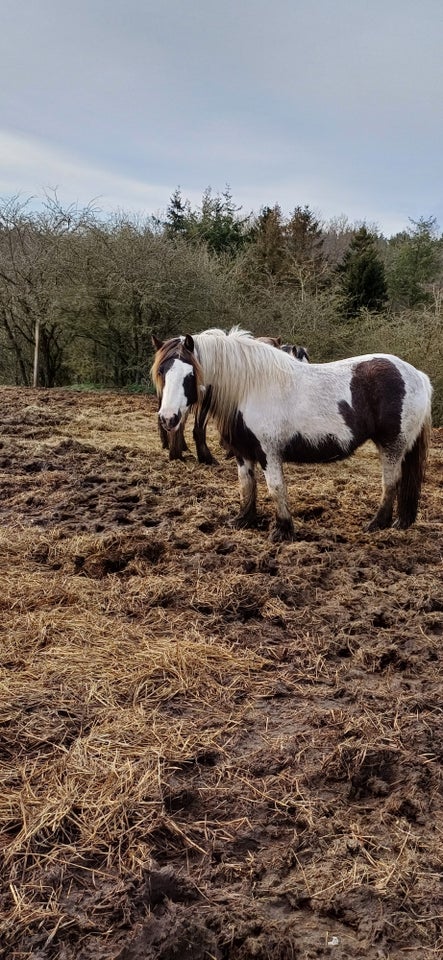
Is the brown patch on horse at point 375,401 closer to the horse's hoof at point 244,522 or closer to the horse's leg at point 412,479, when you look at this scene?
the horse's leg at point 412,479

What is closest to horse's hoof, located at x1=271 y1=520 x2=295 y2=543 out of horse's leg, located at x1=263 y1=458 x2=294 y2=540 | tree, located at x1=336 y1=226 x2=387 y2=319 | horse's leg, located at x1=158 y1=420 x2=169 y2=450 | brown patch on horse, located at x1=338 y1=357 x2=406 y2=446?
horse's leg, located at x1=263 y1=458 x2=294 y2=540

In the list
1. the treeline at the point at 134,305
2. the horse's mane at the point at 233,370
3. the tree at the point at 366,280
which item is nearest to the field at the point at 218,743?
the horse's mane at the point at 233,370

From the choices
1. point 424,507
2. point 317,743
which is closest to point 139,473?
point 424,507

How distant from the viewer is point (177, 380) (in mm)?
3482

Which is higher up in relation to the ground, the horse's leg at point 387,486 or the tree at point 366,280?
the tree at point 366,280

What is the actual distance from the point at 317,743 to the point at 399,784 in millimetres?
284

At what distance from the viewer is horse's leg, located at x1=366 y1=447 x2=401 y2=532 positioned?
12.9 feet

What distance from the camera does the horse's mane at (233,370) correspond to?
369 cm

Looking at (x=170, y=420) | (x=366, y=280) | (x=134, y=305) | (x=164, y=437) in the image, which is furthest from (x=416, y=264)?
(x=170, y=420)

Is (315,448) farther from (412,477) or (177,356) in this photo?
(177,356)

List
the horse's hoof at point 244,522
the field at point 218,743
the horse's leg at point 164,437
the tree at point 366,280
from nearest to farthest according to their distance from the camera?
1. the field at point 218,743
2. the horse's hoof at point 244,522
3. the horse's leg at point 164,437
4. the tree at point 366,280

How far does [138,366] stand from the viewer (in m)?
13.8

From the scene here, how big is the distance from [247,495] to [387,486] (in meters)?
1.06

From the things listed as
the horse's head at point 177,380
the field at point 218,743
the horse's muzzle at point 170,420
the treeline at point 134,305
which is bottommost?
the field at point 218,743
